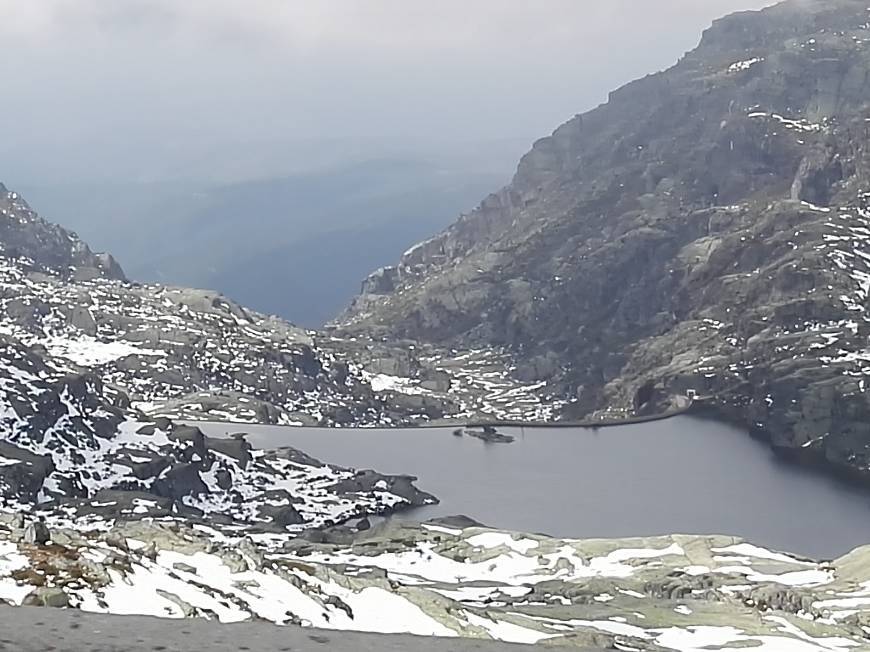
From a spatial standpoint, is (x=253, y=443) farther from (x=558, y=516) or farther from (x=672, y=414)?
(x=672, y=414)

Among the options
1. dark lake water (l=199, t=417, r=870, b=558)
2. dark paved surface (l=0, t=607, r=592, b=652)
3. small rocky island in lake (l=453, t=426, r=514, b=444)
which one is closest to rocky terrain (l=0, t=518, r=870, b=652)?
dark paved surface (l=0, t=607, r=592, b=652)

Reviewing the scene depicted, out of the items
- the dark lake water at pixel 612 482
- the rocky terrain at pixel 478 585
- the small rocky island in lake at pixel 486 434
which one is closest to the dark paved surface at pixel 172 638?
the rocky terrain at pixel 478 585

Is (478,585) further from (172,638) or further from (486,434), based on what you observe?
(486,434)

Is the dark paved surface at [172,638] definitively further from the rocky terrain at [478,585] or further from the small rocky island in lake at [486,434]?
the small rocky island in lake at [486,434]

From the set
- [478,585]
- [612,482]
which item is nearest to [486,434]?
[612,482]

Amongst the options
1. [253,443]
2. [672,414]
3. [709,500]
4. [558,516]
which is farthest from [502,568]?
[672,414]
